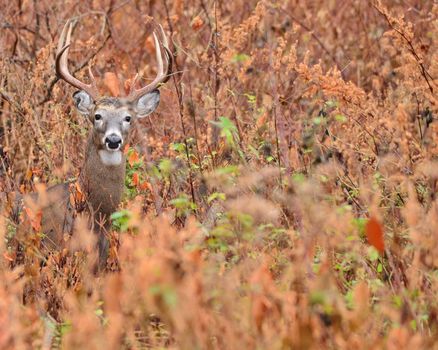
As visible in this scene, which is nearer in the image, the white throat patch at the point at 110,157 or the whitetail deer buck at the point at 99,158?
the whitetail deer buck at the point at 99,158

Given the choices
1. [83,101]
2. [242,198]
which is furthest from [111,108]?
[242,198]

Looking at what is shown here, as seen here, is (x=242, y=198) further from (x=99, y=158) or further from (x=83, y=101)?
(x=83, y=101)

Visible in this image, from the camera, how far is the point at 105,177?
658cm

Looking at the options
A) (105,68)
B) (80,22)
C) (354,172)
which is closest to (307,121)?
(354,172)

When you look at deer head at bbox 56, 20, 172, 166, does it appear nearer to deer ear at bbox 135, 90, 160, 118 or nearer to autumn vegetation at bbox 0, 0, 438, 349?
deer ear at bbox 135, 90, 160, 118

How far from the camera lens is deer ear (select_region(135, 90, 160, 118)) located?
7.07 meters

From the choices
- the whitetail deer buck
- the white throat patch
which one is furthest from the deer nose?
the white throat patch

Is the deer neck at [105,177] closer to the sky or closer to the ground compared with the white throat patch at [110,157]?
closer to the ground

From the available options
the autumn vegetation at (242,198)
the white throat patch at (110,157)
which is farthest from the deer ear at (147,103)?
the white throat patch at (110,157)

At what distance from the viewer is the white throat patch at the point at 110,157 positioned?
21.5ft

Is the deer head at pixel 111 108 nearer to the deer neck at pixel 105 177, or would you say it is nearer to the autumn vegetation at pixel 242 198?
the deer neck at pixel 105 177

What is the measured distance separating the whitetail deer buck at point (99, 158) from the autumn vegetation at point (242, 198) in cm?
15

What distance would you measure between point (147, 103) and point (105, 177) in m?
0.80

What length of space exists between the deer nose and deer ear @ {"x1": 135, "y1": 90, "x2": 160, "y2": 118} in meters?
0.62
